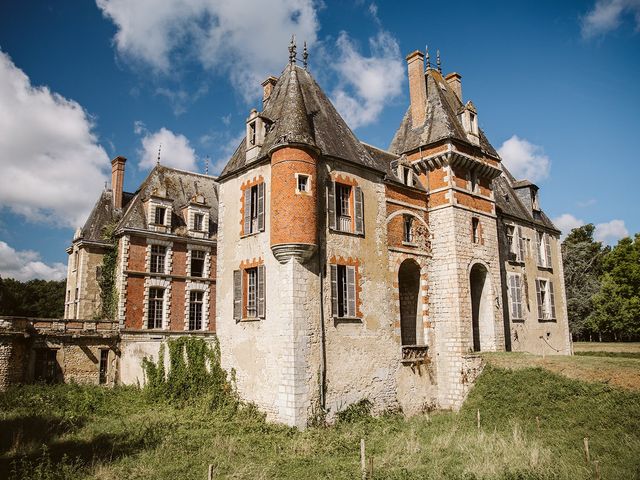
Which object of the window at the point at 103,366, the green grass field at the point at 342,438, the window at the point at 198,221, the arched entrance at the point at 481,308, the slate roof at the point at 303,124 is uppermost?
the slate roof at the point at 303,124

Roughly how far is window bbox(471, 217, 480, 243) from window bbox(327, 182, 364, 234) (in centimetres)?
648

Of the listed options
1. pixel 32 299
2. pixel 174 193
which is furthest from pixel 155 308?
pixel 32 299

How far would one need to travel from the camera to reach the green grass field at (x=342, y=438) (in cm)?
1081


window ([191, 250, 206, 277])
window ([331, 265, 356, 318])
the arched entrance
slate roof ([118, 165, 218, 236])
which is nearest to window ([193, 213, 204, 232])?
slate roof ([118, 165, 218, 236])

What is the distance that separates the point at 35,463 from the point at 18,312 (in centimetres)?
4569

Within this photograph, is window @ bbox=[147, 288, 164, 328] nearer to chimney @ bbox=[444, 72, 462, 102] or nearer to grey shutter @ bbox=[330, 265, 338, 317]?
grey shutter @ bbox=[330, 265, 338, 317]

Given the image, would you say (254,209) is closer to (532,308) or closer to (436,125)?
(436,125)

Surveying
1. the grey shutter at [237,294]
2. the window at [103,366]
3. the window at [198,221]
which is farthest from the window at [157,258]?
the grey shutter at [237,294]

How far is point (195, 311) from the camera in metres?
27.2

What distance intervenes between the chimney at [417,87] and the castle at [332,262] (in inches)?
3.0

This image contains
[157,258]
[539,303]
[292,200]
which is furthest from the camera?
[539,303]

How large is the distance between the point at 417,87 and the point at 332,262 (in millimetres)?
11965

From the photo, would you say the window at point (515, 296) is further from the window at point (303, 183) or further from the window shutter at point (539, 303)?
the window at point (303, 183)

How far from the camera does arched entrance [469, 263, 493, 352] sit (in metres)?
21.5
